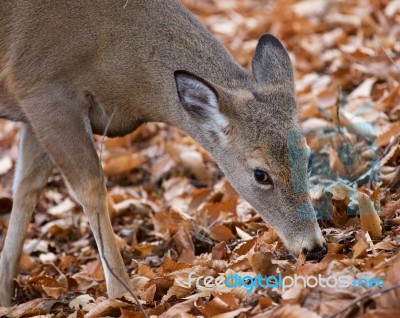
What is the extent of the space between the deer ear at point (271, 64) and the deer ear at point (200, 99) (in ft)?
1.62

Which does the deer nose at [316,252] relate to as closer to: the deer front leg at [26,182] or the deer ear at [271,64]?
the deer ear at [271,64]

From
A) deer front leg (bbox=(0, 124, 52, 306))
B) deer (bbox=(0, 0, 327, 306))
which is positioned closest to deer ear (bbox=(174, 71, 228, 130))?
deer (bbox=(0, 0, 327, 306))

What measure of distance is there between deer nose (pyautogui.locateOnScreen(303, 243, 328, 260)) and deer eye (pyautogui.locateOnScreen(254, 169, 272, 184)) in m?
0.60

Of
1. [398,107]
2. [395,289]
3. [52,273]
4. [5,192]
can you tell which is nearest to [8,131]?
[5,192]

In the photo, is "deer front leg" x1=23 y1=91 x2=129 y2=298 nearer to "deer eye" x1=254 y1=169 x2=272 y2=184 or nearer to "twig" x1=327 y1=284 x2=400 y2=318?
"deer eye" x1=254 y1=169 x2=272 y2=184

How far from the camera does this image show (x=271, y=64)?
587 cm

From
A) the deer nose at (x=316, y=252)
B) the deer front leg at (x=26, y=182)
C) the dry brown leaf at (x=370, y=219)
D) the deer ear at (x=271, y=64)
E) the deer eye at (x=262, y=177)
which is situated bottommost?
the deer nose at (x=316, y=252)

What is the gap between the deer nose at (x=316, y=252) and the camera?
16.1 feet

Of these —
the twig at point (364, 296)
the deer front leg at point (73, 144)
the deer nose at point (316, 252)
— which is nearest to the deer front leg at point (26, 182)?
the deer front leg at point (73, 144)

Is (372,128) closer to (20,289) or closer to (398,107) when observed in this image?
(398,107)

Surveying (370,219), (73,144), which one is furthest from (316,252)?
(73,144)

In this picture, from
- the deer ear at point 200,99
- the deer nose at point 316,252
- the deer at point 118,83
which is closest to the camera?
the deer nose at point 316,252

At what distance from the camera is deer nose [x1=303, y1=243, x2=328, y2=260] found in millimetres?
4898

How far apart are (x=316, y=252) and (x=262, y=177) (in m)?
0.69
